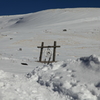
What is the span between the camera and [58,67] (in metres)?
7.97

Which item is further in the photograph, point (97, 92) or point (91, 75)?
point (91, 75)

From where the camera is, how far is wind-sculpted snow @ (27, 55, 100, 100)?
541cm

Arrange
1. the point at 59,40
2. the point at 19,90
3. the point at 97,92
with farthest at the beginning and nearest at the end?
the point at 59,40 → the point at 19,90 → the point at 97,92

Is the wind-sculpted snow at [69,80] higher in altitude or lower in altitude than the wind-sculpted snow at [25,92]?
higher

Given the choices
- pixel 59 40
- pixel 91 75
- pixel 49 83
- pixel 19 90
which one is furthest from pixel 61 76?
pixel 59 40

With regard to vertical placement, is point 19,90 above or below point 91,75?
below

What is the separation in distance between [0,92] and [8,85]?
65 cm

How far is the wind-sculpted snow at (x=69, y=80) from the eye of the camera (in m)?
5.41

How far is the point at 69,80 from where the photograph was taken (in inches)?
247

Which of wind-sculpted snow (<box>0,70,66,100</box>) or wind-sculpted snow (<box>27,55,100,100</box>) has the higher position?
wind-sculpted snow (<box>27,55,100,100</box>)

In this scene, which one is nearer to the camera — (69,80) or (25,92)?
(25,92)

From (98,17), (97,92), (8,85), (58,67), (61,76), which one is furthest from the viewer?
(98,17)

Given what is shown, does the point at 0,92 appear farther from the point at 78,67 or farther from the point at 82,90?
the point at 78,67

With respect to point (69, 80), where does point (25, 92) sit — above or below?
below
